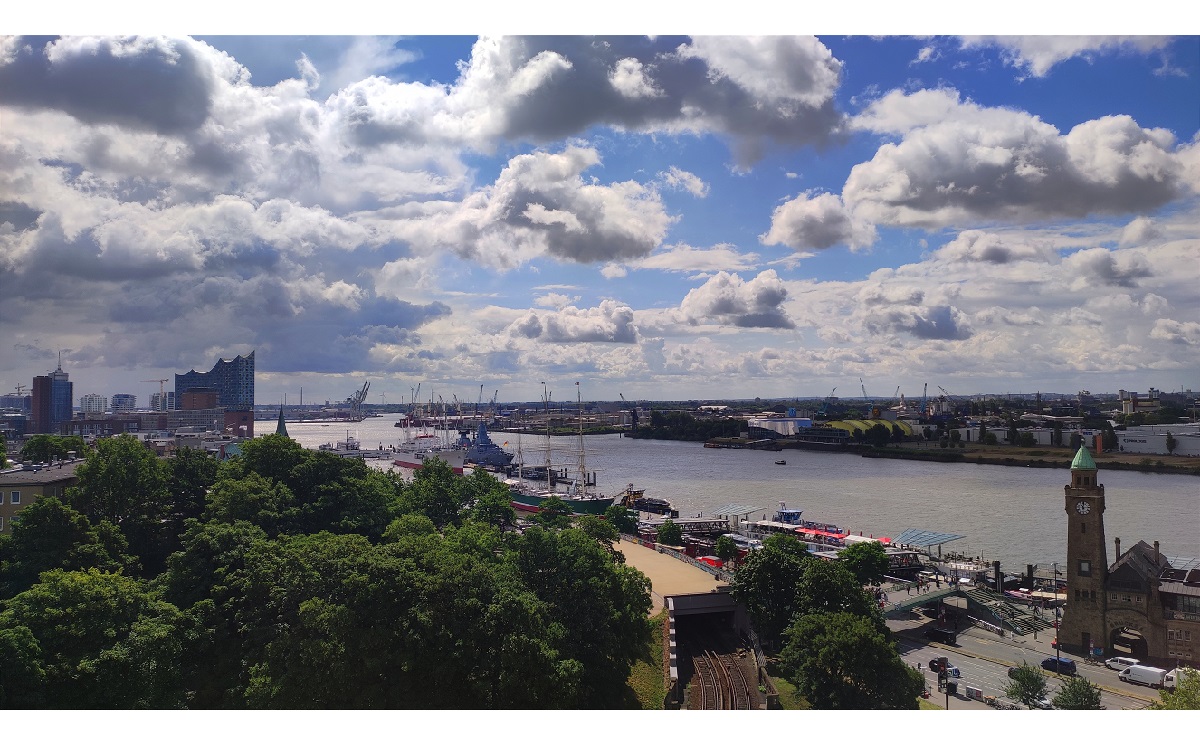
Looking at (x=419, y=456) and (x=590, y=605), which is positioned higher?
(x=590, y=605)

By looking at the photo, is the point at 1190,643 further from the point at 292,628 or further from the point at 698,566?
the point at 292,628

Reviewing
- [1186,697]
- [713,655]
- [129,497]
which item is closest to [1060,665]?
[1186,697]

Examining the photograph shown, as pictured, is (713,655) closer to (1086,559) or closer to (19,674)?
(1086,559)

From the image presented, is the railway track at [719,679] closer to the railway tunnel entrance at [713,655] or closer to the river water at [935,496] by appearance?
the railway tunnel entrance at [713,655]

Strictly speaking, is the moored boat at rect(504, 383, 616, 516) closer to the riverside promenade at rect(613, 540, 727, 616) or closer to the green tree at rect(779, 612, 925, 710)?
the riverside promenade at rect(613, 540, 727, 616)

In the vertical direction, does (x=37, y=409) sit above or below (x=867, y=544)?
above

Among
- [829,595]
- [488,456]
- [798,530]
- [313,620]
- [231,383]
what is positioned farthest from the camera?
[231,383]

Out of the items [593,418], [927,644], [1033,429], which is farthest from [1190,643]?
[593,418]
